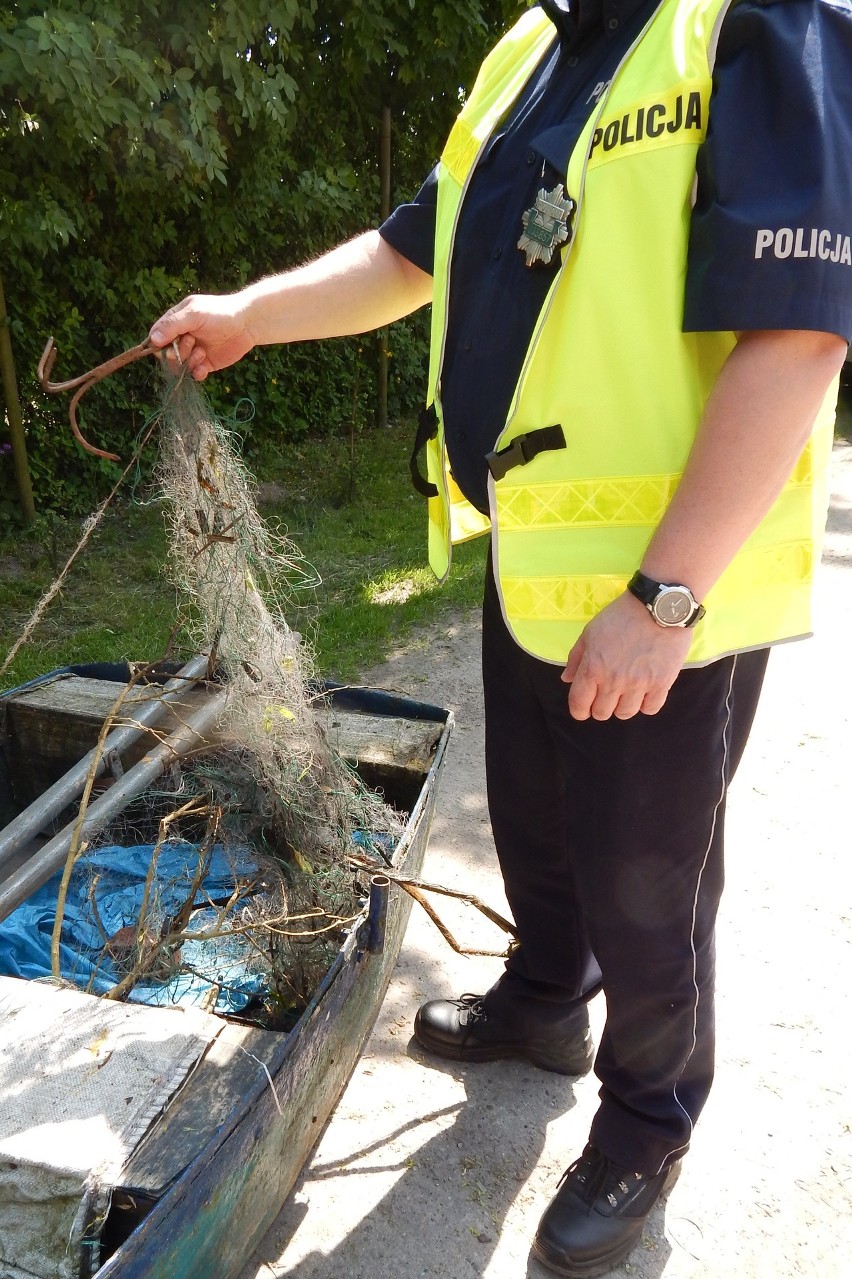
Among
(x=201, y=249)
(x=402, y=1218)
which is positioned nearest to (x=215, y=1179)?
(x=402, y=1218)

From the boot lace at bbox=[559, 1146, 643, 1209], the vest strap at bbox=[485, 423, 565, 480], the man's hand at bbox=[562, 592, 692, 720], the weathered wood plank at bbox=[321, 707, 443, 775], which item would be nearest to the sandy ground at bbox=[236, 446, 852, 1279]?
the boot lace at bbox=[559, 1146, 643, 1209]

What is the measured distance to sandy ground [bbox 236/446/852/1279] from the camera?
82.2 inches

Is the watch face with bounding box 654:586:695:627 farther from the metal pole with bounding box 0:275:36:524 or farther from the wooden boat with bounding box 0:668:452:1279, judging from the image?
the metal pole with bounding box 0:275:36:524

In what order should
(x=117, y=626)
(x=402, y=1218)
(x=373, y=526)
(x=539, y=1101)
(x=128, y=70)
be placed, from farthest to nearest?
1. (x=373, y=526)
2. (x=117, y=626)
3. (x=128, y=70)
4. (x=539, y=1101)
5. (x=402, y=1218)

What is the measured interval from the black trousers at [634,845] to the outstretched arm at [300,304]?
68cm

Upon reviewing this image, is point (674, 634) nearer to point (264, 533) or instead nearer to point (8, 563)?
point (264, 533)

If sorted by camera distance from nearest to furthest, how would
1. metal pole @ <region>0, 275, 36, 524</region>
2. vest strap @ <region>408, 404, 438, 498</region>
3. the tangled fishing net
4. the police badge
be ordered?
1. the police badge
2. vest strap @ <region>408, 404, 438, 498</region>
3. the tangled fishing net
4. metal pole @ <region>0, 275, 36, 524</region>

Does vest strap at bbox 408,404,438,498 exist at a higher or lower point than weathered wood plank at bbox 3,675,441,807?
higher

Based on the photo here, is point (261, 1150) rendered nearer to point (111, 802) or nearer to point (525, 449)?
point (111, 802)

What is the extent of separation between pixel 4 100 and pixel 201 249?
2.19 meters

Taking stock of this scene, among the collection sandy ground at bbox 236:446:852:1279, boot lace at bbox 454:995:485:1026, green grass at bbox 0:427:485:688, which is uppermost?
green grass at bbox 0:427:485:688

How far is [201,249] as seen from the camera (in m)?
6.69

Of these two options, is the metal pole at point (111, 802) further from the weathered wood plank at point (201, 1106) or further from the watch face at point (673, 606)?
the watch face at point (673, 606)

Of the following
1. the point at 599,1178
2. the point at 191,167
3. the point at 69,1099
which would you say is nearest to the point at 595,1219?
the point at 599,1178
